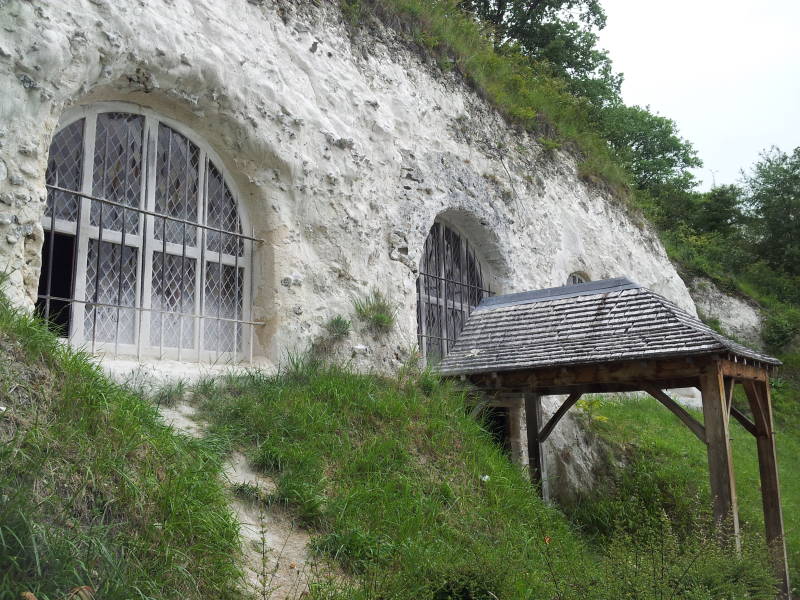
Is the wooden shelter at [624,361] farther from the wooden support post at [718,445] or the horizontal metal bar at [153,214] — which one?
the horizontal metal bar at [153,214]

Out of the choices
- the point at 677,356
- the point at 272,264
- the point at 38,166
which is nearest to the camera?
the point at 38,166

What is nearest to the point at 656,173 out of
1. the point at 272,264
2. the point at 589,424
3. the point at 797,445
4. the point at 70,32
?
the point at 797,445

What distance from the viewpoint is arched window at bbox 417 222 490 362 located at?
9.41 meters

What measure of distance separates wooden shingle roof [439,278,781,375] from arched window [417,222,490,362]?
1.02 metres

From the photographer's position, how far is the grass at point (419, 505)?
3.89m

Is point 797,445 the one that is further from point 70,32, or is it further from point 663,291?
point 70,32

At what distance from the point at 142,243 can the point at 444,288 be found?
457 centimetres

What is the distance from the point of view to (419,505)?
514 centimetres

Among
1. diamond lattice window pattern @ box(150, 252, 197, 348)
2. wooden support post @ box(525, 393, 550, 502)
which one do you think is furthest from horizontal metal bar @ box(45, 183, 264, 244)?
wooden support post @ box(525, 393, 550, 502)

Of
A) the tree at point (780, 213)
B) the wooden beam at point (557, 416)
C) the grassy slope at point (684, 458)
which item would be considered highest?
the tree at point (780, 213)

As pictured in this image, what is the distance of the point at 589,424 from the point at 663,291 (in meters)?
6.22

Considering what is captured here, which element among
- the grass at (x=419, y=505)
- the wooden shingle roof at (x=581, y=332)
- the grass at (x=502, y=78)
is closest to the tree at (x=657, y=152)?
the grass at (x=502, y=78)

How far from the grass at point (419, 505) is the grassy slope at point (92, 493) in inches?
28.4

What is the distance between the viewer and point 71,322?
570 centimetres
